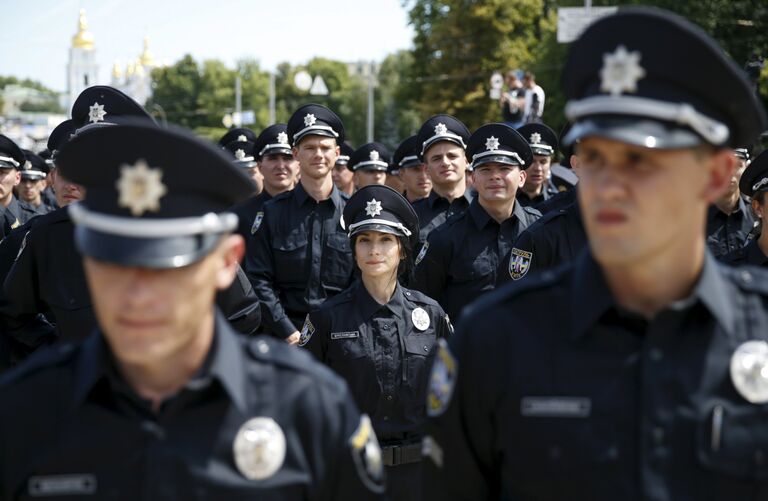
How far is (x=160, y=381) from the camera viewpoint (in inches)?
118

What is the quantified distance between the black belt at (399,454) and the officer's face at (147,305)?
12.3ft

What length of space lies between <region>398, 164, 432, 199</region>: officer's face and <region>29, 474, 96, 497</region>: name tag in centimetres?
1033

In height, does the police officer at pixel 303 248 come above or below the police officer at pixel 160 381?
below

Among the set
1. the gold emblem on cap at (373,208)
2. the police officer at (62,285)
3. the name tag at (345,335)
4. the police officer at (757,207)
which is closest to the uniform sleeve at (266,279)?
the gold emblem on cap at (373,208)

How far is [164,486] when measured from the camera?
2875 mm

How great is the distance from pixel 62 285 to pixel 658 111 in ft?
13.8

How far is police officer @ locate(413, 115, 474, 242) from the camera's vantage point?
34.7ft

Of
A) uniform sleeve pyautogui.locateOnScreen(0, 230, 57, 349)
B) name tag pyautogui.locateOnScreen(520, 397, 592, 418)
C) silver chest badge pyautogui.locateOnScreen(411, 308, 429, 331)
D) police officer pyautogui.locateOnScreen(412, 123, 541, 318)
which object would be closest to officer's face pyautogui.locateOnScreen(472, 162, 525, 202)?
police officer pyautogui.locateOnScreen(412, 123, 541, 318)

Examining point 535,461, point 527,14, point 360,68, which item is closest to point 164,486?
point 535,461

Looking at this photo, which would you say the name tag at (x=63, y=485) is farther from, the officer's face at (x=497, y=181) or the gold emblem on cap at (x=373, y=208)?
the officer's face at (x=497, y=181)

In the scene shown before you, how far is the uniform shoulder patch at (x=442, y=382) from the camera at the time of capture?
10.5ft

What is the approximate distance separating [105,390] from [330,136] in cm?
678

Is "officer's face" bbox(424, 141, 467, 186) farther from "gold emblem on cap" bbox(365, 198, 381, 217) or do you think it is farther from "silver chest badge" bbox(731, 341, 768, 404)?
"silver chest badge" bbox(731, 341, 768, 404)

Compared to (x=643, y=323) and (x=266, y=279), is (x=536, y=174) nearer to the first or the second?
(x=266, y=279)
